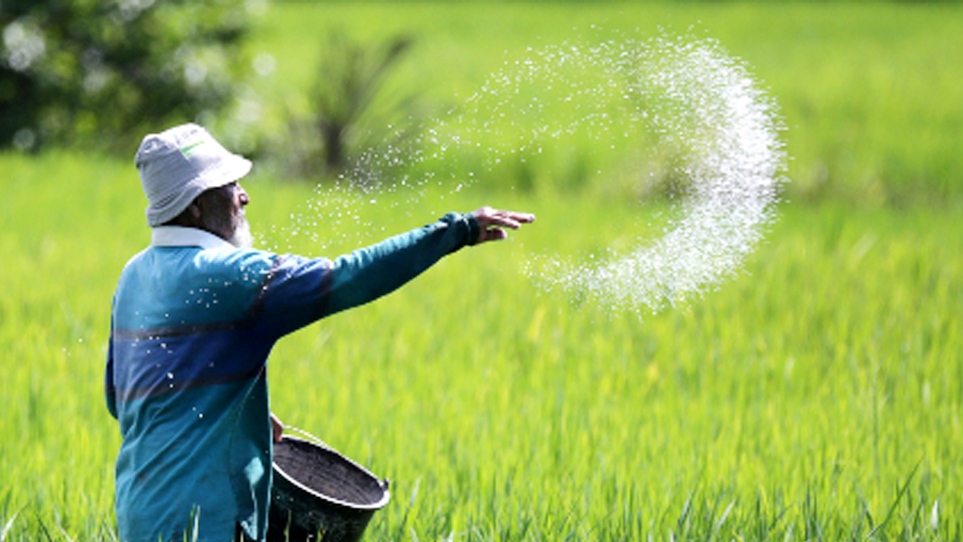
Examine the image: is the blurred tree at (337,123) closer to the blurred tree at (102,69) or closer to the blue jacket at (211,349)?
the blurred tree at (102,69)

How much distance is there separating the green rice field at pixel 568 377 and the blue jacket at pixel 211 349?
0.56m

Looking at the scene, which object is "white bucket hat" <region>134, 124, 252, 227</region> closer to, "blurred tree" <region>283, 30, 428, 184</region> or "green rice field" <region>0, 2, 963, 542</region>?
"green rice field" <region>0, 2, 963, 542</region>

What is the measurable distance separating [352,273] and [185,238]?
38cm

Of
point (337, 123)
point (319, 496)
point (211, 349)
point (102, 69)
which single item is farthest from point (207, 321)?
point (102, 69)

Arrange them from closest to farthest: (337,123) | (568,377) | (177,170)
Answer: (177,170)
(568,377)
(337,123)

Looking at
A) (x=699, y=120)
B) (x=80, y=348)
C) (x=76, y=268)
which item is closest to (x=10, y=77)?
(x=76, y=268)

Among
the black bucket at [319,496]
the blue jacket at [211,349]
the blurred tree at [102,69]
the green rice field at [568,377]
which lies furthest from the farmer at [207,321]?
the blurred tree at [102,69]

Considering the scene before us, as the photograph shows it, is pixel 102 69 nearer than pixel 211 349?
No

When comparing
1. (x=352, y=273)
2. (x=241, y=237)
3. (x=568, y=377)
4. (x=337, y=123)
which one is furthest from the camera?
(x=337, y=123)

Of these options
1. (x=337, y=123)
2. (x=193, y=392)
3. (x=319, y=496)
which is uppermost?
(x=193, y=392)

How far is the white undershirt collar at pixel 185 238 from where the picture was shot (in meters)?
2.39

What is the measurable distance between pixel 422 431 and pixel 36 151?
7664mm

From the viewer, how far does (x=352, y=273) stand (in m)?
2.25

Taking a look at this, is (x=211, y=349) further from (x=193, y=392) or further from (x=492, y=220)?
(x=492, y=220)
